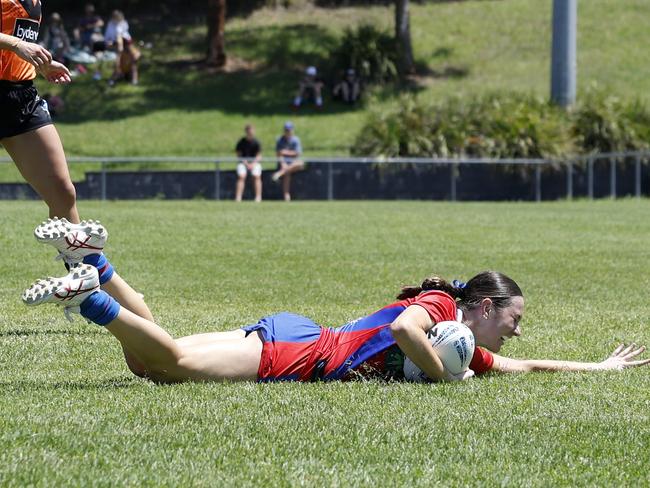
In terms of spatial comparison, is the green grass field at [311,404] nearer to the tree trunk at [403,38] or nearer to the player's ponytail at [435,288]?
the player's ponytail at [435,288]

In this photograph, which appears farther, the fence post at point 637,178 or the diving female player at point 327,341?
the fence post at point 637,178

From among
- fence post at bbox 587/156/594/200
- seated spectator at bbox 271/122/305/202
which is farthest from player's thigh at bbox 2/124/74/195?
fence post at bbox 587/156/594/200

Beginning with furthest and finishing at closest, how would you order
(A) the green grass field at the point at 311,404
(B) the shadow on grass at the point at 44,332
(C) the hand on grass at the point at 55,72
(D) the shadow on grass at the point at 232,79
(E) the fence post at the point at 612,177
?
(D) the shadow on grass at the point at 232,79 < (E) the fence post at the point at 612,177 < (B) the shadow on grass at the point at 44,332 < (C) the hand on grass at the point at 55,72 < (A) the green grass field at the point at 311,404

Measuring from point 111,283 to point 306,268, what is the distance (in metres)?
7.05

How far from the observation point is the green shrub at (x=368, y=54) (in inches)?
1543

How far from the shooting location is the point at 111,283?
6.11 meters

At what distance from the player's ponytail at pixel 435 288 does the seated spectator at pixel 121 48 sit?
32850 millimetres

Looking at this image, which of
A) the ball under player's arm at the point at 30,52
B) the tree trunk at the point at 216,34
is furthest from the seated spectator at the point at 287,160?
the ball under player's arm at the point at 30,52

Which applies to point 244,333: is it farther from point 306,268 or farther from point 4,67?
point 306,268

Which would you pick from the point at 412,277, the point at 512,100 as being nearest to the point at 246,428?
the point at 412,277

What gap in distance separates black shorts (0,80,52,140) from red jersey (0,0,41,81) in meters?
0.08

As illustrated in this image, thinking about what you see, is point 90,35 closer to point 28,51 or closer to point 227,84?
point 227,84

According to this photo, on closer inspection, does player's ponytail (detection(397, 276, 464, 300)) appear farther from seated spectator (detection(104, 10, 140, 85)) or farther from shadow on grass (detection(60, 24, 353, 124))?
seated spectator (detection(104, 10, 140, 85))

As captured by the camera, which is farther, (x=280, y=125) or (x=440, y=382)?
(x=280, y=125)
